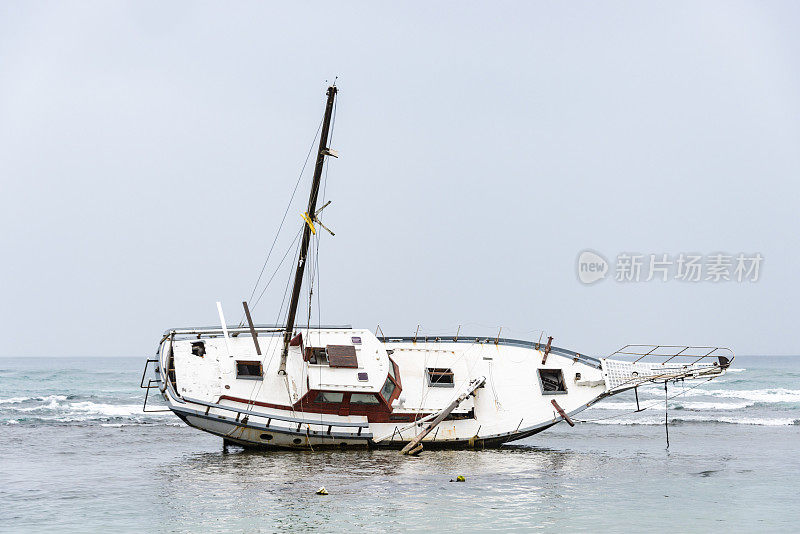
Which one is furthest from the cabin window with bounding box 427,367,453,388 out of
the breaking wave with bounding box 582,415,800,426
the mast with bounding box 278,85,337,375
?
the breaking wave with bounding box 582,415,800,426

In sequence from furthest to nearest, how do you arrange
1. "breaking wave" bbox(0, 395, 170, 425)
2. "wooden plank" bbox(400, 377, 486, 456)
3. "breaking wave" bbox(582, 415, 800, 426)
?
"breaking wave" bbox(582, 415, 800, 426), "breaking wave" bbox(0, 395, 170, 425), "wooden plank" bbox(400, 377, 486, 456)

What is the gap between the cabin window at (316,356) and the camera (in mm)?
34625

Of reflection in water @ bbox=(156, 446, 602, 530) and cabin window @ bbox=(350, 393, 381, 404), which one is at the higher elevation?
cabin window @ bbox=(350, 393, 381, 404)

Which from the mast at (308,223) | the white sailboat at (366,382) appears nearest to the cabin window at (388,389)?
the white sailboat at (366,382)

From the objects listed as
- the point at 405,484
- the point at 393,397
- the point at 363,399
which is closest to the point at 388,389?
the point at 393,397

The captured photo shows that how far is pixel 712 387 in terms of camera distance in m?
81.4

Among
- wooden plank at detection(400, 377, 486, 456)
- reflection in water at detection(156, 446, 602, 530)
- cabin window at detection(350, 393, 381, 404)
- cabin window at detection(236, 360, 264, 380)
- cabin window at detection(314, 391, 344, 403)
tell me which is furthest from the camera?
cabin window at detection(236, 360, 264, 380)

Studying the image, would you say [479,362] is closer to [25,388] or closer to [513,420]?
[513,420]

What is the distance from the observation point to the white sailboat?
33.8 meters

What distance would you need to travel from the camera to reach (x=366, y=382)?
111ft

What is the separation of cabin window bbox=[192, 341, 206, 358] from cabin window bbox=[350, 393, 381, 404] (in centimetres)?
691

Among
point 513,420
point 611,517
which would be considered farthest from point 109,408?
point 611,517

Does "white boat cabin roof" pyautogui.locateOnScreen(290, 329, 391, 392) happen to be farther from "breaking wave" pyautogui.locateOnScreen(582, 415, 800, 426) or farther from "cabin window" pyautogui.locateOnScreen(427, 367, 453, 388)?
"breaking wave" pyautogui.locateOnScreen(582, 415, 800, 426)

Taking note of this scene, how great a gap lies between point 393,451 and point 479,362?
19.5 feet
